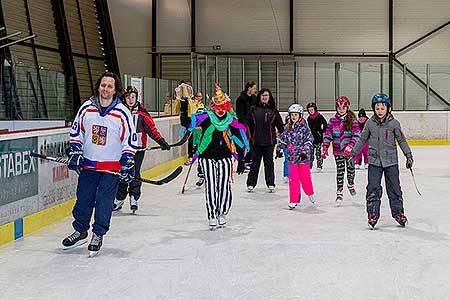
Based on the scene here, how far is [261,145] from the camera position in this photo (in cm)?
1002

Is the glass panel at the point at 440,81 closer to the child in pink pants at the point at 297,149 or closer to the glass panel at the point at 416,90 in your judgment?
the glass panel at the point at 416,90

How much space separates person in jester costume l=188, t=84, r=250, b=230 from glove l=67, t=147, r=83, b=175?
1.62 meters

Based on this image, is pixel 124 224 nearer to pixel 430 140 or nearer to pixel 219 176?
pixel 219 176

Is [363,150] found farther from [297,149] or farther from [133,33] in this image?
[133,33]

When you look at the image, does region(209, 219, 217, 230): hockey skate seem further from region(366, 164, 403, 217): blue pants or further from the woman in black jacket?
the woman in black jacket

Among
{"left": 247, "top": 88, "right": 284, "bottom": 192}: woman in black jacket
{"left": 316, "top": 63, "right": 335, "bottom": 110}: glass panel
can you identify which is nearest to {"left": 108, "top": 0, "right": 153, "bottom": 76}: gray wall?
{"left": 316, "top": 63, "right": 335, "bottom": 110}: glass panel

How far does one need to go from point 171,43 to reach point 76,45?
5.86 meters

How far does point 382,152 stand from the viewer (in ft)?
22.5

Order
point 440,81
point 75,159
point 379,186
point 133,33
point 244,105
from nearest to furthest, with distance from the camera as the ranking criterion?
point 75,159
point 379,186
point 244,105
point 440,81
point 133,33

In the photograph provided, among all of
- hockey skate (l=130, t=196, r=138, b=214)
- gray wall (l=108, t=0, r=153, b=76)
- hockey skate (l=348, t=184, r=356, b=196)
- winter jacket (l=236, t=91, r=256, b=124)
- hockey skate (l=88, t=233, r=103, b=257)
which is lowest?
hockey skate (l=88, t=233, r=103, b=257)

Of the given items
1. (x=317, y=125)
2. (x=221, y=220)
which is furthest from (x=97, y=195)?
(x=317, y=125)

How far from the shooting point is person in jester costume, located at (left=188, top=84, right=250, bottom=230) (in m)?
7.10

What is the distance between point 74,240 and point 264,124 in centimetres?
440

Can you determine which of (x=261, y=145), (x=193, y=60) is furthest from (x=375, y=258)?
(x=193, y=60)
